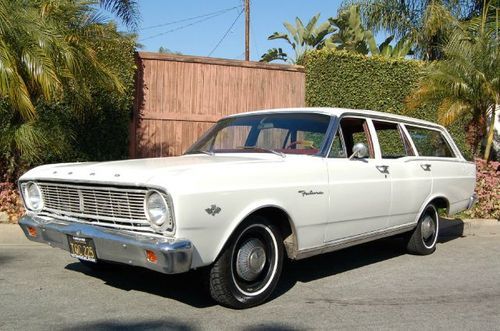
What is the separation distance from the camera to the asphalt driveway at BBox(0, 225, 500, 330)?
14.6ft

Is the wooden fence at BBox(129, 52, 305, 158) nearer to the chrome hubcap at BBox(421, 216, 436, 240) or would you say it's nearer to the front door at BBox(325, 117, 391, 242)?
the chrome hubcap at BBox(421, 216, 436, 240)

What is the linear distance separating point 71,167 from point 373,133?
10.6 ft

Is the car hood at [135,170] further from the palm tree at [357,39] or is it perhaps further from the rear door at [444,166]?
the palm tree at [357,39]

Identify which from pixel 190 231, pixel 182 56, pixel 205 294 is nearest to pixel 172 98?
pixel 182 56

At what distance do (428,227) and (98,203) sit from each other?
446 centimetres

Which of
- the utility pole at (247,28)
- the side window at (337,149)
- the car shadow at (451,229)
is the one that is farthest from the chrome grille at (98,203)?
the utility pole at (247,28)

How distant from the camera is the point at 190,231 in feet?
13.8

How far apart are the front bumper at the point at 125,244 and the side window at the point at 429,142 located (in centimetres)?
400

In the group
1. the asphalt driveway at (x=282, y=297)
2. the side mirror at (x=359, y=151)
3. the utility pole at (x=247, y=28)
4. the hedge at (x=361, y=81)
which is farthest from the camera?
the utility pole at (x=247, y=28)

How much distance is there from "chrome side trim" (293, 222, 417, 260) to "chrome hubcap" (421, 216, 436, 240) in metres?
0.44

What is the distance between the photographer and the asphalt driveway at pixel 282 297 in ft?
14.6

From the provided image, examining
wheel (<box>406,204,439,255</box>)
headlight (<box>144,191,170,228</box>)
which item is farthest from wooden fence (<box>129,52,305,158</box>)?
headlight (<box>144,191,170,228</box>)

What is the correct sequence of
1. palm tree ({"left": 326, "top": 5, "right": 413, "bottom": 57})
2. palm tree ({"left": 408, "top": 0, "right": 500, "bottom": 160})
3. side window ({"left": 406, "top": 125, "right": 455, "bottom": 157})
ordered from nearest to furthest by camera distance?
side window ({"left": 406, "top": 125, "right": 455, "bottom": 157})
palm tree ({"left": 408, "top": 0, "right": 500, "bottom": 160})
palm tree ({"left": 326, "top": 5, "right": 413, "bottom": 57})

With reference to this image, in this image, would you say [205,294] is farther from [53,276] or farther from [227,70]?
[227,70]
